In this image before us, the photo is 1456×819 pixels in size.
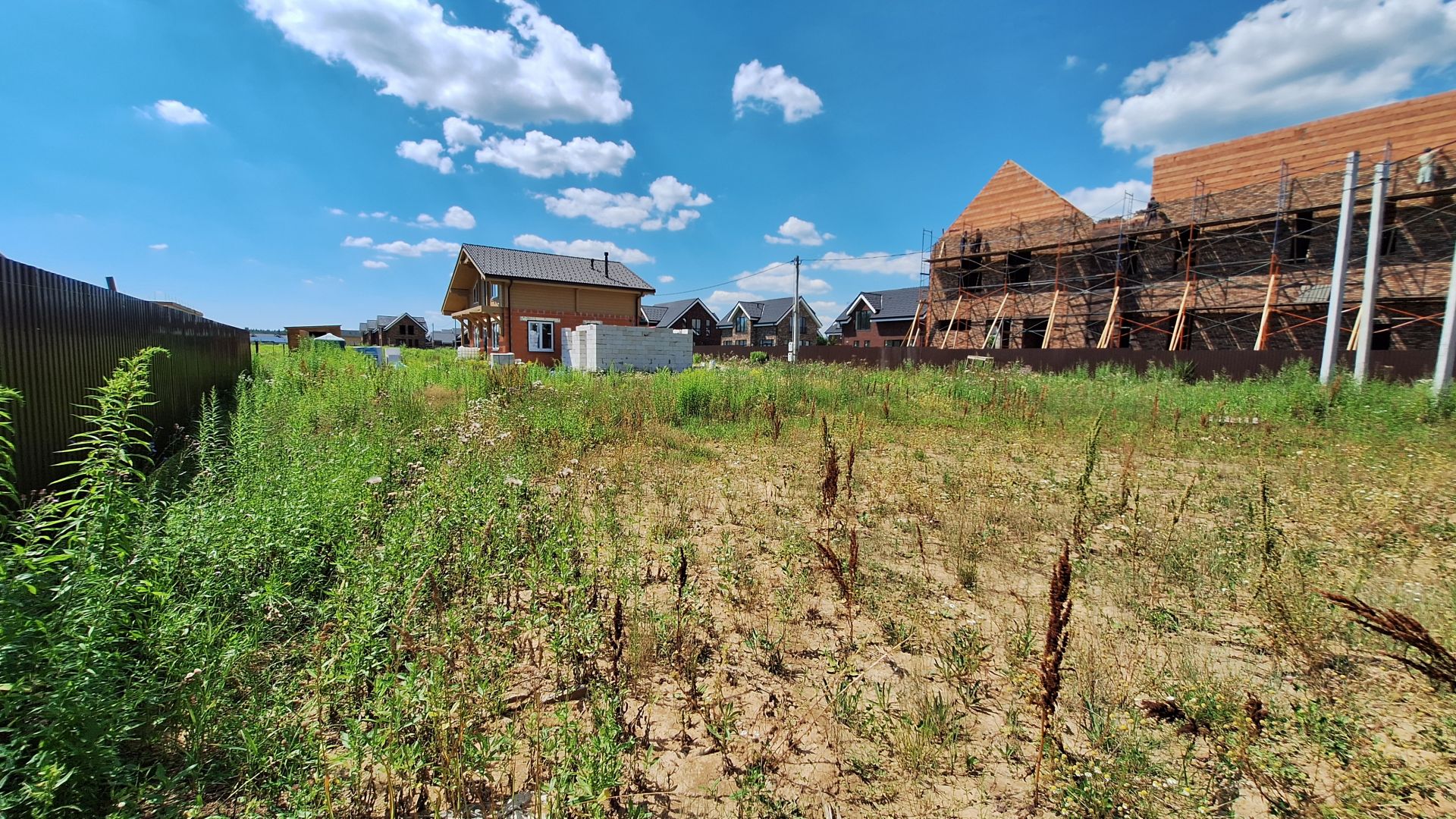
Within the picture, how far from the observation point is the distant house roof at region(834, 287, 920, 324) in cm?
3862

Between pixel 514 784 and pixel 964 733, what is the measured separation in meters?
1.70

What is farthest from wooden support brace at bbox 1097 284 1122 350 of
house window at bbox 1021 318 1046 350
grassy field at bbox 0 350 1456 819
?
grassy field at bbox 0 350 1456 819

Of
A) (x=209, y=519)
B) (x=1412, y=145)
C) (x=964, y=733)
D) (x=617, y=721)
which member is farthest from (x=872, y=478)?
(x=1412, y=145)

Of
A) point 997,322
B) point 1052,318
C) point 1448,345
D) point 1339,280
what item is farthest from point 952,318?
point 1448,345

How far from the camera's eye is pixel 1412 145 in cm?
1653

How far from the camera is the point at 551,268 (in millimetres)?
26453

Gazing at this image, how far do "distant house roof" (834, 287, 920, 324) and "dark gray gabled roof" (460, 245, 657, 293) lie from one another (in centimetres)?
1947

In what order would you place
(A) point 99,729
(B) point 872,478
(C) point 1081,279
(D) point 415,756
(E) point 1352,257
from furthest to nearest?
(C) point 1081,279
(E) point 1352,257
(B) point 872,478
(D) point 415,756
(A) point 99,729

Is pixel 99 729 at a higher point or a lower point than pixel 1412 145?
lower

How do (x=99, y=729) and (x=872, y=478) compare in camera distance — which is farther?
(x=872, y=478)

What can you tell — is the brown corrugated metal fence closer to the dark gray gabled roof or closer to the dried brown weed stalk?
the dried brown weed stalk

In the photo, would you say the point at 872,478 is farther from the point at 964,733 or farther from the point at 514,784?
the point at 514,784

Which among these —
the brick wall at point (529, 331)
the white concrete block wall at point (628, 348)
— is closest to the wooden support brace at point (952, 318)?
the white concrete block wall at point (628, 348)

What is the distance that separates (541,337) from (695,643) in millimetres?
24513
